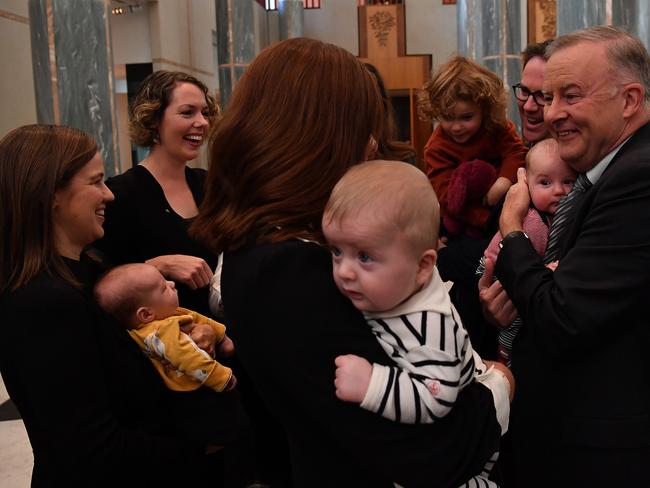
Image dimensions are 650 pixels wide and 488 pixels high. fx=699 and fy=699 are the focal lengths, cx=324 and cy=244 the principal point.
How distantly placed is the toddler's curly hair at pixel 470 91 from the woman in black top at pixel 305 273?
1759 mm

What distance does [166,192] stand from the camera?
3.23m

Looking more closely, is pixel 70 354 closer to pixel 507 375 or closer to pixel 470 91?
pixel 507 375

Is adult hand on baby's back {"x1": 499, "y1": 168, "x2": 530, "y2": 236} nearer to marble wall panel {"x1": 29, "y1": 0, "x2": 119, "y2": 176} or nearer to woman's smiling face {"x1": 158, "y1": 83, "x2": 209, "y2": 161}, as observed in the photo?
woman's smiling face {"x1": 158, "y1": 83, "x2": 209, "y2": 161}

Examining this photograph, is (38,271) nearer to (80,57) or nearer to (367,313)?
(367,313)

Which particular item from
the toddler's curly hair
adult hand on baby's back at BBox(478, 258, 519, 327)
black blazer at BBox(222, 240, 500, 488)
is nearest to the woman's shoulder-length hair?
black blazer at BBox(222, 240, 500, 488)

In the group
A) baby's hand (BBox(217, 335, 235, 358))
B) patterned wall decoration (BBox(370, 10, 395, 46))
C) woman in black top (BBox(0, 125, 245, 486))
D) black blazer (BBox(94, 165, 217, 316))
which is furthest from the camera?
patterned wall decoration (BBox(370, 10, 395, 46))

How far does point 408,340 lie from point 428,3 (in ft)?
57.7

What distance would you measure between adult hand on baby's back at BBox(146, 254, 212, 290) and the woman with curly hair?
3.52ft

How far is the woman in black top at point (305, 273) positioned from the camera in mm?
1341

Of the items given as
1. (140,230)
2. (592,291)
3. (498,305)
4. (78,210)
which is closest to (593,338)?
(592,291)

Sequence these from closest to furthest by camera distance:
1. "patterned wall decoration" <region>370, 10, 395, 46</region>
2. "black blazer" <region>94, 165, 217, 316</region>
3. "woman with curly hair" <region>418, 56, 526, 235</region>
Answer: "black blazer" <region>94, 165, 217, 316</region>, "woman with curly hair" <region>418, 56, 526, 235</region>, "patterned wall decoration" <region>370, 10, 395, 46</region>

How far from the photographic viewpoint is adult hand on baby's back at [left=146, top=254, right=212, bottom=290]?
267 centimetres

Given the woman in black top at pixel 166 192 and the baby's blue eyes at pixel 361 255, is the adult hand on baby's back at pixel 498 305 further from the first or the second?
the woman in black top at pixel 166 192

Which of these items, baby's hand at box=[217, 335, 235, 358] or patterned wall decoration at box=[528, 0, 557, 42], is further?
patterned wall decoration at box=[528, 0, 557, 42]
